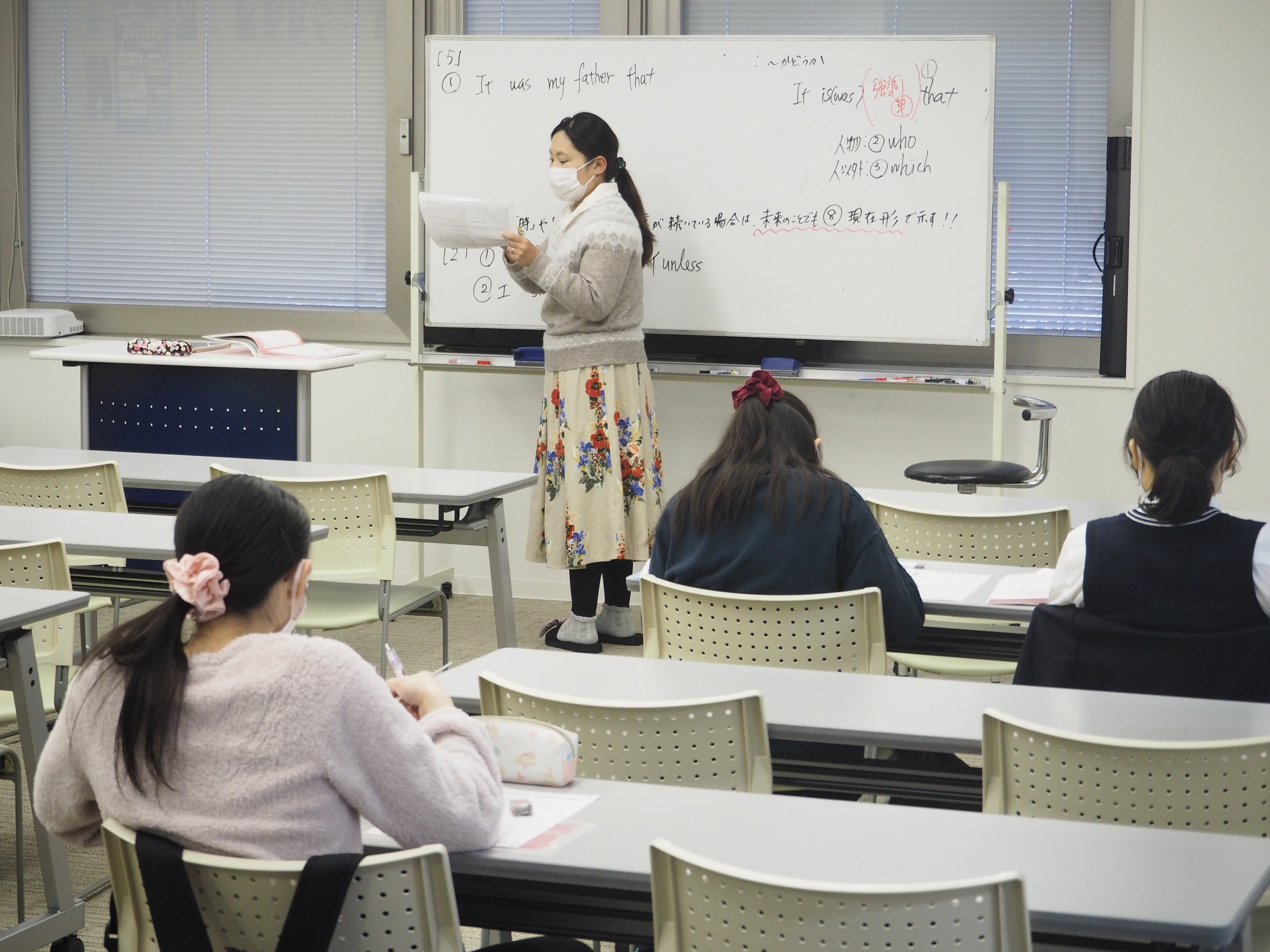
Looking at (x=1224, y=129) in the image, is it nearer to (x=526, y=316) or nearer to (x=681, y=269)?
(x=681, y=269)

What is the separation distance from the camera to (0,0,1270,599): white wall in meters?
5.07

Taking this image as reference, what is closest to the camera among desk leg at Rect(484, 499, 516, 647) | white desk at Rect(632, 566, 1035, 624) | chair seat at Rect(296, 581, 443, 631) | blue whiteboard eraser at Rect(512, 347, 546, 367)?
white desk at Rect(632, 566, 1035, 624)

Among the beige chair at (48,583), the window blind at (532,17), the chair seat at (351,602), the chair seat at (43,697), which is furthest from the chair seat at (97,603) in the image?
the window blind at (532,17)

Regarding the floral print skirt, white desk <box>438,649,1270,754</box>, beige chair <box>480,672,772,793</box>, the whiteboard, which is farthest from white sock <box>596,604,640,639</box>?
beige chair <box>480,672,772,793</box>

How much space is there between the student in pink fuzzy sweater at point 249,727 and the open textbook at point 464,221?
3.17 meters

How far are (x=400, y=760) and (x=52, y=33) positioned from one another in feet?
18.8

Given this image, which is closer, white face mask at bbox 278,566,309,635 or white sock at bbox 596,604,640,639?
white face mask at bbox 278,566,309,635

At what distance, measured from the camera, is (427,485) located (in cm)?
409

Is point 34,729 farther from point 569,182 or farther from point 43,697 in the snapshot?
point 569,182

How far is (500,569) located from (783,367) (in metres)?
1.50

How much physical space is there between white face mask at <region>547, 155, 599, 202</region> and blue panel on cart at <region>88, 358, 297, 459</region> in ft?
3.77

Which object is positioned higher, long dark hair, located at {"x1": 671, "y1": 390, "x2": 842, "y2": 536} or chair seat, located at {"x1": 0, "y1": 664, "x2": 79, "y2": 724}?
long dark hair, located at {"x1": 671, "y1": 390, "x2": 842, "y2": 536}

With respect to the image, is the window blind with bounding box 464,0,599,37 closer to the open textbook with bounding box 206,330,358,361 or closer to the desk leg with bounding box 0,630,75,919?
the open textbook with bounding box 206,330,358,361

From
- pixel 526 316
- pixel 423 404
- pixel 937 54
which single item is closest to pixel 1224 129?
pixel 937 54
